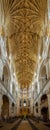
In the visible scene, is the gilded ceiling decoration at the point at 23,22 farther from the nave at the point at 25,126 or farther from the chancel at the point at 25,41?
the nave at the point at 25,126

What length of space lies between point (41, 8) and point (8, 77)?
11.6m

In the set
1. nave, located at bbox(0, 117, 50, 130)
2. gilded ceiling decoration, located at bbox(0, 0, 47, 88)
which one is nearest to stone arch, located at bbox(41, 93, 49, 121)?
nave, located at bbox(0, 117, 50, 130)

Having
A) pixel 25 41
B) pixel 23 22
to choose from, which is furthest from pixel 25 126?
pixel 25 41

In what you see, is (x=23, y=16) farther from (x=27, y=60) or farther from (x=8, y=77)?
(x=27, y=60)

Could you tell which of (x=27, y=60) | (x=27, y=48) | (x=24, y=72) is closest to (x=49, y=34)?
(x=27, y=48)

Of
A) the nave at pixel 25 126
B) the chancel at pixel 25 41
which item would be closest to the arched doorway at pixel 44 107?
the chancel at pixel 25 41

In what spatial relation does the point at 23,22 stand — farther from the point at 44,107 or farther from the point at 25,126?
the point at 25,126

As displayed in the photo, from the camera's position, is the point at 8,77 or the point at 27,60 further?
the point at 27,60

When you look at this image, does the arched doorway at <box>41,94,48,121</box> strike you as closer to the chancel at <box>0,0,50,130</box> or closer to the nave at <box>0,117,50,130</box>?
the chancel at <box>0,0,50,130</box>

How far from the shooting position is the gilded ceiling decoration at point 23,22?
20833mm

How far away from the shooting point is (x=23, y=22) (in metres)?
24.7

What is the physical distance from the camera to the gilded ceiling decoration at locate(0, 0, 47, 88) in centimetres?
2083

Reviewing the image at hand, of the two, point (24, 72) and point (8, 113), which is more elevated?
point (24, 72)

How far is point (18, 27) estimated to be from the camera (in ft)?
83.0
